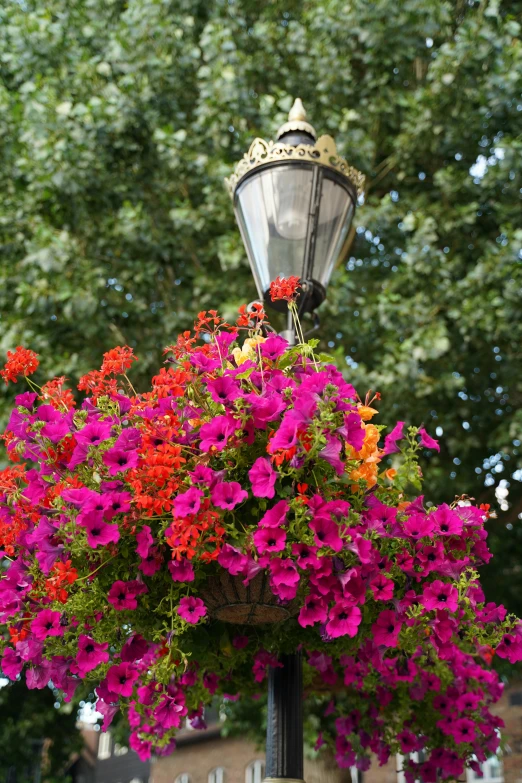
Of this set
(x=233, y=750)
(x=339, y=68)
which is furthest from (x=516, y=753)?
(x=339, y=68)

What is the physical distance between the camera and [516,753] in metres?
15.1

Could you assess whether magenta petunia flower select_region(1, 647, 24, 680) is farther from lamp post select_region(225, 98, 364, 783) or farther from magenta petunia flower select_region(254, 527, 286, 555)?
lamp post select_region(225, 98, 364, 783)

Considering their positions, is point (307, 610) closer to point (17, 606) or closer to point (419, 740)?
point (17, 606)

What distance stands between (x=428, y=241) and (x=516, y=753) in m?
12.5

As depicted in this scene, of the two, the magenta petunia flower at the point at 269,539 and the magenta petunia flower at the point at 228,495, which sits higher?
the magenta petunia flower at the point at 228,495

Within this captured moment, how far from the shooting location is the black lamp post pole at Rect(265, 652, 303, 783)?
83.7 inches

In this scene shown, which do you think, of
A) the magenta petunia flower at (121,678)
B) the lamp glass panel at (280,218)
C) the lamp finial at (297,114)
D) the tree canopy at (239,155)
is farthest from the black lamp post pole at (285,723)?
the tree canopy at (239,155)

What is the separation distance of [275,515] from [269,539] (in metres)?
0.05

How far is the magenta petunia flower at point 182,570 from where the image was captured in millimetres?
1791

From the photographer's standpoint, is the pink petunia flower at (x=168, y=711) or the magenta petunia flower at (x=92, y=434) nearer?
the magenta petunia flower at (x=92, y=434)

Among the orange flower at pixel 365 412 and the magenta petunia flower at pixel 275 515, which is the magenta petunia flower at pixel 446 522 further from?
the magenta petunia flower at pixel 275 515

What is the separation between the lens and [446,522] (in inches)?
75.5

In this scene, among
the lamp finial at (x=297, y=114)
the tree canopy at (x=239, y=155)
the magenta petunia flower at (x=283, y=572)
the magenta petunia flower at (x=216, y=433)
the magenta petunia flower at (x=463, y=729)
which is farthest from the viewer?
the tree canopy at (x=239, y=155)

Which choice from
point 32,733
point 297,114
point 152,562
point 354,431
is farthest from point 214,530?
point 32,733
